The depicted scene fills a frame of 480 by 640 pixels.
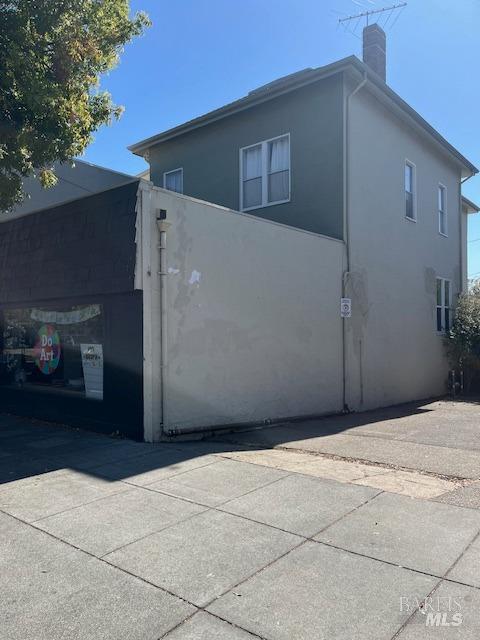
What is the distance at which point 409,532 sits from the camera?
4121mm

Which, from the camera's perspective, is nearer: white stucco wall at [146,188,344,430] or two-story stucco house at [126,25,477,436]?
white stucco wall at [146,188,344,430]

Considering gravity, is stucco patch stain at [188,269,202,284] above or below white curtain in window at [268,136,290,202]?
below

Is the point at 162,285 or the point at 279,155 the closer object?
the point at 162,285

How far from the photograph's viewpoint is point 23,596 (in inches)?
130

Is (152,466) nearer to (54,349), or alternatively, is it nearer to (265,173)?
(54,349)

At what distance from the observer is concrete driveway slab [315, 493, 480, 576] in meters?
3.70

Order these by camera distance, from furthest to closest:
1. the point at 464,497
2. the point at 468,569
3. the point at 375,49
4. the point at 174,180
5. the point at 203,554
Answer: the point at 174,180, the point at 375,49, the point at 464,497, the point at 203,554, the point at 468,569

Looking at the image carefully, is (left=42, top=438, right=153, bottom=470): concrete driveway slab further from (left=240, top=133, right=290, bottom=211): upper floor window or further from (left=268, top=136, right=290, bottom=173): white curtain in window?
(left=268, top=136, right=290, bottom=173): white curtain in window

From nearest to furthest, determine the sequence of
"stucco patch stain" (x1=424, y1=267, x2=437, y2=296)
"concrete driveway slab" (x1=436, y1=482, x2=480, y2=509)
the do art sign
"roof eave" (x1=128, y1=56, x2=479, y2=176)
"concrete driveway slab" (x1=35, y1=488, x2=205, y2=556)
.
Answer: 1. "concrete driveway slab" (x1=35, y1=488, x2=205, y2=556)
2. "concrete driveway slab" (x1=436, y1=482, x2=480, y2=509)
3. the do art sign
4. "roof eave" (x1=128, y1=56, x2=479, y2=176)
5. "stucco patch stain" (x1=424, y1=267, x2=437, y2=296)

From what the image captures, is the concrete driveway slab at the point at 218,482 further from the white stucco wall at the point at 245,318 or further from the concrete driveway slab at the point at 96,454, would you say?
the white stucco wall at the point at 245,318

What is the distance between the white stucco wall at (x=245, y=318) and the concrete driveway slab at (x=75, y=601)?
4132 mm

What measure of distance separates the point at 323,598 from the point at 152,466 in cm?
351

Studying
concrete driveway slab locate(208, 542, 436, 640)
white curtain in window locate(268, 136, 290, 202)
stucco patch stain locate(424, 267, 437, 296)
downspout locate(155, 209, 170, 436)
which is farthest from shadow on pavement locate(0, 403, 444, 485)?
stucco patch stain locate(424, 267, 437, 296)

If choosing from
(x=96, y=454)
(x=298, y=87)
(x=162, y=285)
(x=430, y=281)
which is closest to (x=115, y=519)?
(x=96, y=454)
